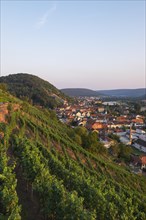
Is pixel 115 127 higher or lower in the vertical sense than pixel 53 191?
lower

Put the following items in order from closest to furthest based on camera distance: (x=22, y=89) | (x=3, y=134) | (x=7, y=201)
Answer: (x=7, y=201)
(x=3, y=134)
(x=22, y=89)

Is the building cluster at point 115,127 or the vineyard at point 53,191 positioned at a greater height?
the vineyard at point 53,191

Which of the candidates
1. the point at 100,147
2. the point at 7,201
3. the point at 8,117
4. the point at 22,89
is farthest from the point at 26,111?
the point at 22,89

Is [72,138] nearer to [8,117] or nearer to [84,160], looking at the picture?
[84,160]

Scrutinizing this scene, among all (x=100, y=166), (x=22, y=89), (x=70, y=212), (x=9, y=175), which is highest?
(x=22, y=89)

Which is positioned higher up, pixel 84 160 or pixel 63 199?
pixel 63 199

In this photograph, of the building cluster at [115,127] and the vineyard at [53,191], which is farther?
the building cluster at [115,127]

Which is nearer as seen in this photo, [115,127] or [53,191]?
[53,191]

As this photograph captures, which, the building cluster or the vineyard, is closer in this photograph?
the vineyard

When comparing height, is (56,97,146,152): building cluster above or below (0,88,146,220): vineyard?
below

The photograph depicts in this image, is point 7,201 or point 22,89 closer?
point 7,201

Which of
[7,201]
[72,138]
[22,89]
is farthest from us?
[22,89]
